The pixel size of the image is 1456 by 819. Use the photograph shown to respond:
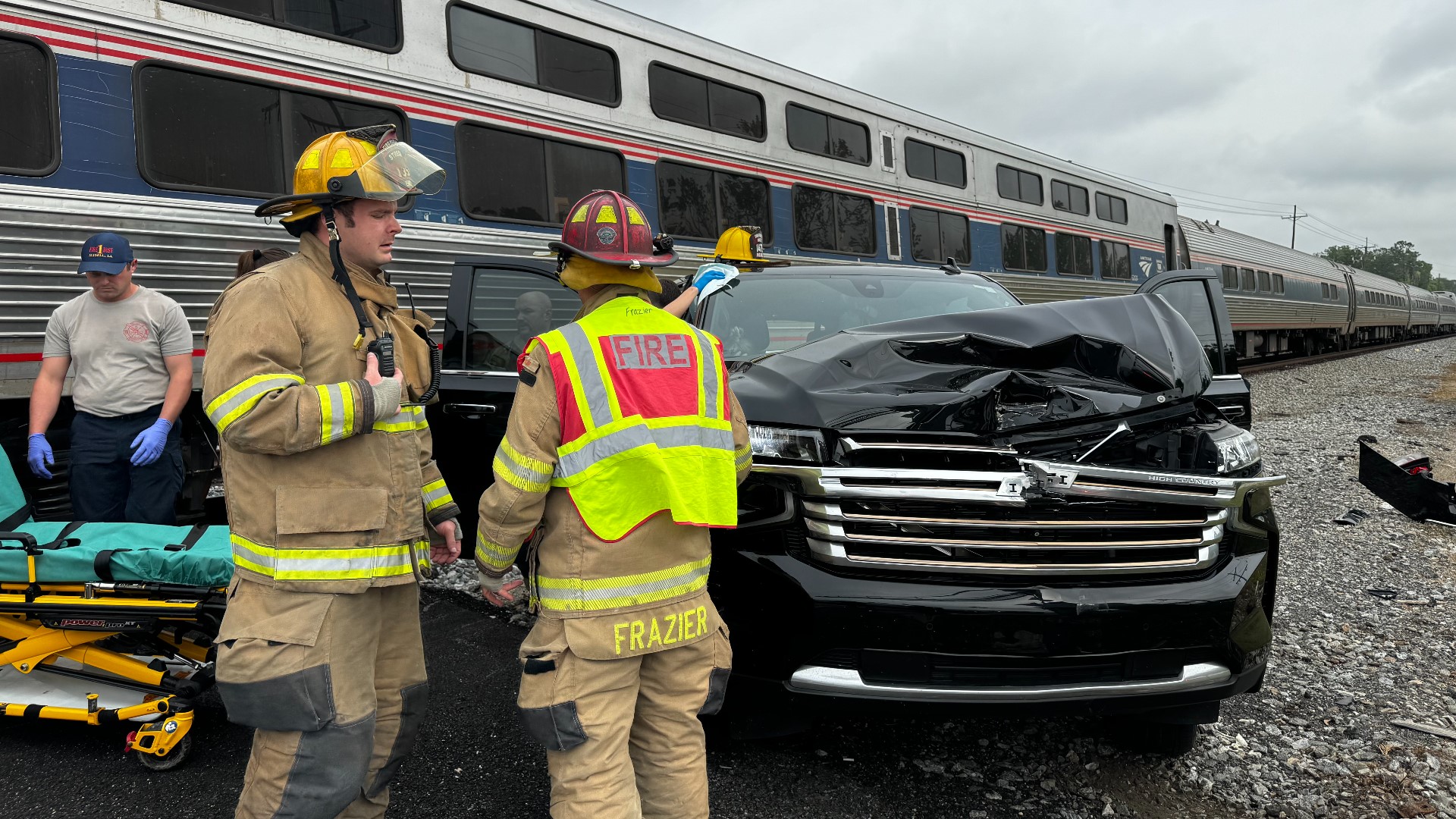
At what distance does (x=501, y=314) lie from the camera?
13.9 feet

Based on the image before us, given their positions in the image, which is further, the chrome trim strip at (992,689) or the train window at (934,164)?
the train window at (934,164)

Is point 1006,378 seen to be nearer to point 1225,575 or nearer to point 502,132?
point 1225,575

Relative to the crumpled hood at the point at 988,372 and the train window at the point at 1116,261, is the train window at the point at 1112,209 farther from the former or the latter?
the crumpled hood at the point at 988,372

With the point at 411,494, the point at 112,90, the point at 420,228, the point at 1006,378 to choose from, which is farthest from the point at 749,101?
the point at 411,494

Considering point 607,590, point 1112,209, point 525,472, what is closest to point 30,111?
point 525,472

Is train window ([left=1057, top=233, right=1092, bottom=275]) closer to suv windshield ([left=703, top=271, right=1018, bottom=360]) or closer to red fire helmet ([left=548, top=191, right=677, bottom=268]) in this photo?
suv windshield ([left=703, top=271, right=1018, bottom=360])

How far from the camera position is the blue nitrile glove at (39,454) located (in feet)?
13.1

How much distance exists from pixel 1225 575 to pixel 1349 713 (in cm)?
129

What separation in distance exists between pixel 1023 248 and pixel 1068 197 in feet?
6.57

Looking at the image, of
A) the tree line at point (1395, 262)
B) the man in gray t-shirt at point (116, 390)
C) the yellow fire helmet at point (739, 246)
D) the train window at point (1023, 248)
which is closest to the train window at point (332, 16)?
the man in gray t-shirt at point (116, 390)

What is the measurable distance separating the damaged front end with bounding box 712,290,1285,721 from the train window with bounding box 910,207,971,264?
847 cm

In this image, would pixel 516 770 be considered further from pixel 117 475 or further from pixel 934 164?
pixel 934 164

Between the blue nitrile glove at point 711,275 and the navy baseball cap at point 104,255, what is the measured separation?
276 cm

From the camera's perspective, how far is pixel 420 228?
611cm
